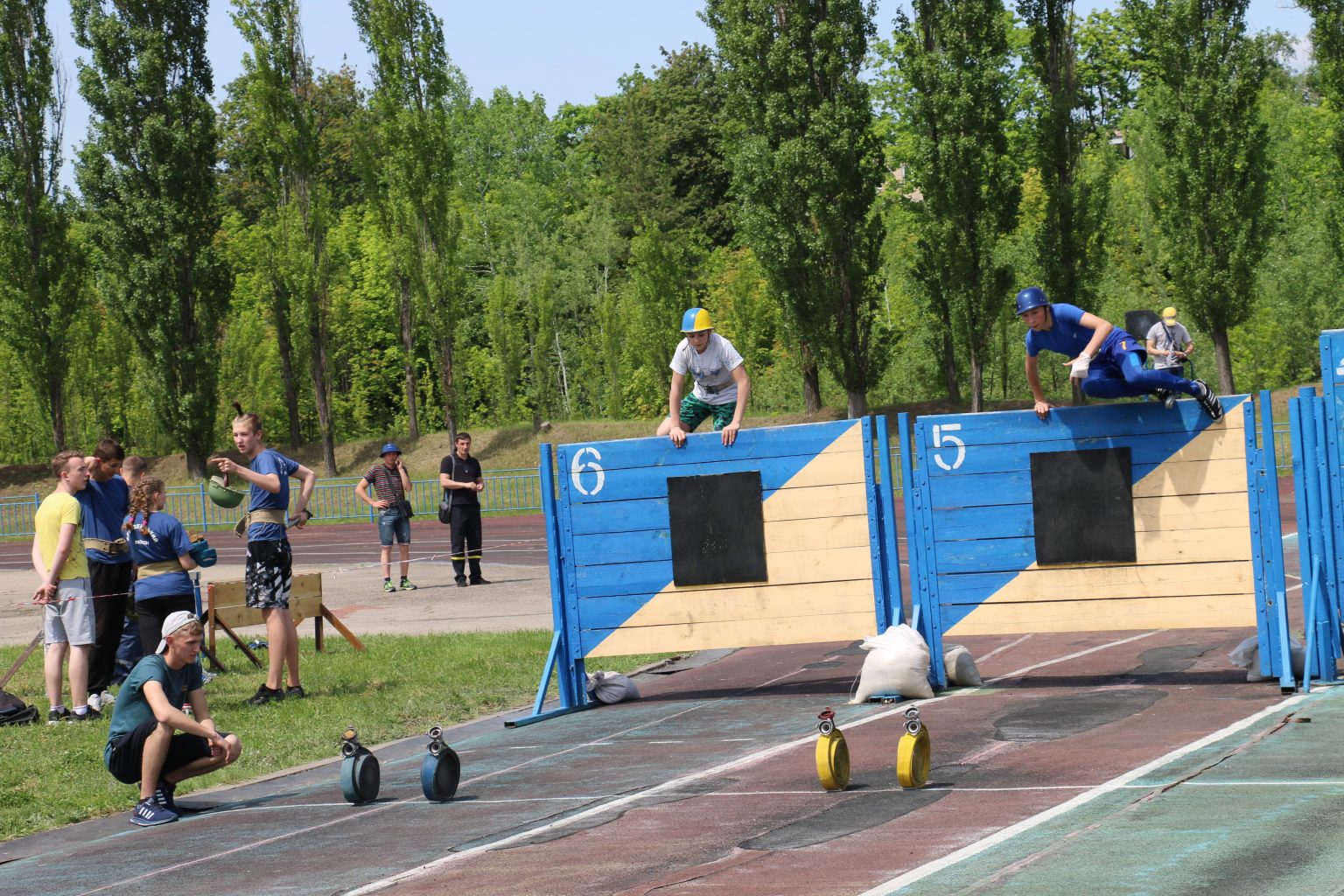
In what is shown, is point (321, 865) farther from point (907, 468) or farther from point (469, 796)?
point (907, 468)

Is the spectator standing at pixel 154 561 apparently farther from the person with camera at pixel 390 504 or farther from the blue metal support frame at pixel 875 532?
the person with camera at pixel 390 504

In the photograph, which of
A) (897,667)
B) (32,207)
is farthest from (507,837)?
(32,207)

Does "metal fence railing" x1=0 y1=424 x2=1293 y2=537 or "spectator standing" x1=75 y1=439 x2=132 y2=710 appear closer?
"spectator standing" x1=75 y1=439 x2=132 y2=710

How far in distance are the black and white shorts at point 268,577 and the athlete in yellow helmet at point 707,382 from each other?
119 inches

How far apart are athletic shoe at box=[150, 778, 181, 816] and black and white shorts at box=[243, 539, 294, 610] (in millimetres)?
3099

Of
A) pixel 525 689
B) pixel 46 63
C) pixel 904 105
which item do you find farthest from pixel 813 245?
pixel 525 689

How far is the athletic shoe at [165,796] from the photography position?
332 inches

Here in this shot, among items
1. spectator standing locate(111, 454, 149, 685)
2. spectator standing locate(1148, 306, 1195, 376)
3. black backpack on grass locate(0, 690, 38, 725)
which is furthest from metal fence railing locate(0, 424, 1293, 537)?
black backpack on grass locate(0, 690, 38, 725)

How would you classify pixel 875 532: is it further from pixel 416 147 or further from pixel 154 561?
pixel 416 147

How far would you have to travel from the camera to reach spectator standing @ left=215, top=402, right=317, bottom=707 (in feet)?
38.1

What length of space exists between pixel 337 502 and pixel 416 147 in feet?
36.4

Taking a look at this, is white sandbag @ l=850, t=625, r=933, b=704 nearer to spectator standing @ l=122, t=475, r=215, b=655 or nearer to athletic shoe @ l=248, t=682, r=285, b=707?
athletic shoe @ l=248, t=682, r=285, b=707

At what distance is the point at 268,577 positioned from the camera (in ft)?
38.1

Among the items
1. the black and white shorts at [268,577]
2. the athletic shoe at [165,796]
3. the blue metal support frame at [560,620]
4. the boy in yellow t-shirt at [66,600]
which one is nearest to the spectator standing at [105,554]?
the boy in yellow t-shirt at [66,600]
